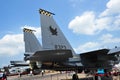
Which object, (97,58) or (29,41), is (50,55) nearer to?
(97,58)

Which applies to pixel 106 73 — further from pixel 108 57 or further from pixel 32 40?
pixel 32 40

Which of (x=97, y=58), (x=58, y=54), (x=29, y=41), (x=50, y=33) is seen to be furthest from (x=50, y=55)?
(x=29, y=41)

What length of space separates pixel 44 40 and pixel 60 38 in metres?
2.29

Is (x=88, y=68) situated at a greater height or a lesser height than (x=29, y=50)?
lesser

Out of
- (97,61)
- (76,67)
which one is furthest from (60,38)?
(97,61)

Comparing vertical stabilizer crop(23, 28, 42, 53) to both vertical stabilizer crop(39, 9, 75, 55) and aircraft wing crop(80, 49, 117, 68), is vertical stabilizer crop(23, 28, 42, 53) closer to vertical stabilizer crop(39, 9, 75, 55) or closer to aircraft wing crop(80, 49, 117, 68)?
aircraft wing crop(80, 49, 117, 68)

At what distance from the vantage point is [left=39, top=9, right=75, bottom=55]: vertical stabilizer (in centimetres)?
1925

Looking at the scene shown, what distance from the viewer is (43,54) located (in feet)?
56.3

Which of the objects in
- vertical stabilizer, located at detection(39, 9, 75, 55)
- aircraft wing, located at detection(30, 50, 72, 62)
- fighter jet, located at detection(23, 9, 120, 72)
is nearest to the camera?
aircraft wing, located at detection(30, 50, 72, 62)

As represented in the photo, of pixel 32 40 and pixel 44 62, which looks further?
pixel 32 40

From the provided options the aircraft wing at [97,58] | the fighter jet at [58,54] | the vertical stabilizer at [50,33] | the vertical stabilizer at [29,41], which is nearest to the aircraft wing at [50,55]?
the fighter jet at [58,54]

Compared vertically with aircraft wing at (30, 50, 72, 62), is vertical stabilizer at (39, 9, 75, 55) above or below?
above

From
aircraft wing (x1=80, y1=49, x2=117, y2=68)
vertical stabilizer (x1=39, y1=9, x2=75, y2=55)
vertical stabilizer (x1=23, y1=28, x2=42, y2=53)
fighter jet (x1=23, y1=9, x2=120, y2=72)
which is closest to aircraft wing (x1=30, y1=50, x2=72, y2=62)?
fighter jet (x1=23, y1=9, x2=120, y2=72)

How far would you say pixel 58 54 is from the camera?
60.6 ft
